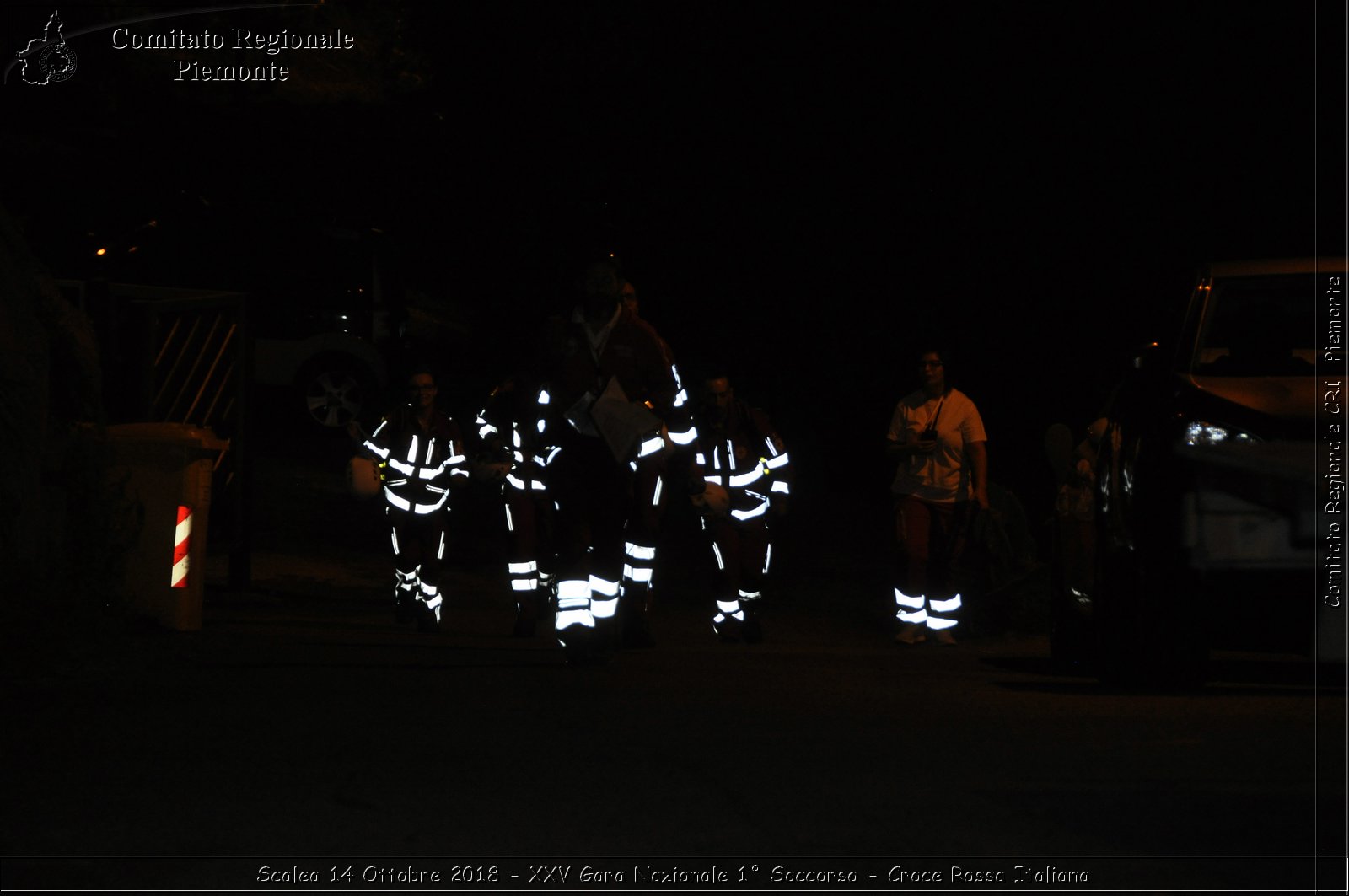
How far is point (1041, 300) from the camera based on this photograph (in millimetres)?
21953

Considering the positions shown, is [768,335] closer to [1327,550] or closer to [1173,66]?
[1173,66]

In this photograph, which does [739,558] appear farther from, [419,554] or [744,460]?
[419,554]

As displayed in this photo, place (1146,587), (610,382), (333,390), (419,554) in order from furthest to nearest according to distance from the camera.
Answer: (333,390) < (419,554) < (610,382) < (1146,587)

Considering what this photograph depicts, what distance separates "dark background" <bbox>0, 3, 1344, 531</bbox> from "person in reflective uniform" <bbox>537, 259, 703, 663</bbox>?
859cm

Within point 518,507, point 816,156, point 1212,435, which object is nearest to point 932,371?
point 518,507

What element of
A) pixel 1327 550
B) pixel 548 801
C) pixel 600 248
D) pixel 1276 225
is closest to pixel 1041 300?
pixel 1276 225

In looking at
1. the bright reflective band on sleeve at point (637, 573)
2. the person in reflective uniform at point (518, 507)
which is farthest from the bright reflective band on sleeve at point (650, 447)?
the person in reflective uniform at point (518, 507)

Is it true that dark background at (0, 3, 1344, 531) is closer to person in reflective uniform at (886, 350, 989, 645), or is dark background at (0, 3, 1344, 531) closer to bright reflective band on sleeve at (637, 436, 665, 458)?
person in reflective uniform at (886, 350, 989, 645)

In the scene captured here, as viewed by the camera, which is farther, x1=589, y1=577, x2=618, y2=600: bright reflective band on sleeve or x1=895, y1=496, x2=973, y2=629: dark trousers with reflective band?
x1=895, y1=496, x2=973, y2=629: dark trousers with reflective band

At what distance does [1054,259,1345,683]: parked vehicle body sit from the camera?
778 centimetres

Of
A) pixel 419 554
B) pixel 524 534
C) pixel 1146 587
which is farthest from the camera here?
pixel 419 554

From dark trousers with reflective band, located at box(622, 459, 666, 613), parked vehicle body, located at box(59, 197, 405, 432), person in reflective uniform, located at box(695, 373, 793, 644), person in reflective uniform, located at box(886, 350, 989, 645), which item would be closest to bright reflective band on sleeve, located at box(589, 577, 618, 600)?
dark trousers with reflective band, located at box(622, 459, 666, 613)

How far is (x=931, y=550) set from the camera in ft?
45.2

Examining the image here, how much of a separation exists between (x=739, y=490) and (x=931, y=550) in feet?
4.53
